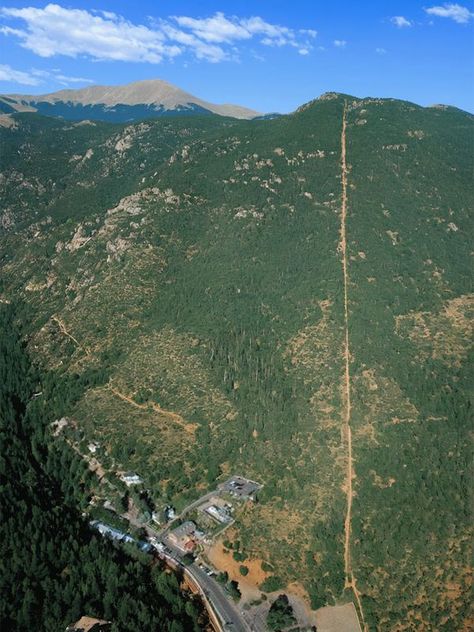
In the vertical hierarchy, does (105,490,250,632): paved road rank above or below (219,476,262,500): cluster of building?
below

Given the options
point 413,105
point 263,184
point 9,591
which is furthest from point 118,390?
point 413,105

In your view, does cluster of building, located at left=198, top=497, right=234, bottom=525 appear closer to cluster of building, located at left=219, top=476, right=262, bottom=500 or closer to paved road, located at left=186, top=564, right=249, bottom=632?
cluster of building, located at left=219, top=476, right=262, bottom=500

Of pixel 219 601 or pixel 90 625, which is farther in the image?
pixel 219 601

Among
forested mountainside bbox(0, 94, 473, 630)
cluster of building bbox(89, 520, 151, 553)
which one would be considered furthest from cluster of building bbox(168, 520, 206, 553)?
forested mountainside bbox(0, 94, 473, 630)

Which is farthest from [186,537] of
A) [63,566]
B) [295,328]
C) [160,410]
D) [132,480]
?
[295,328]

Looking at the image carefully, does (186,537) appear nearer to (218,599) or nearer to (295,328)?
(218,599)

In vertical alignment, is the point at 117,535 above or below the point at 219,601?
above
